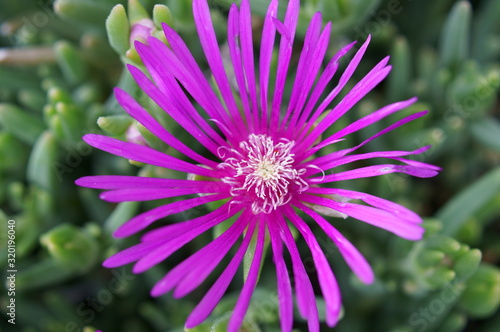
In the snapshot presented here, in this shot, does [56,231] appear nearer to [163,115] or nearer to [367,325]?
[163,115]

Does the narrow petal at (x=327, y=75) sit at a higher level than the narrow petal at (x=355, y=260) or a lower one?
higher

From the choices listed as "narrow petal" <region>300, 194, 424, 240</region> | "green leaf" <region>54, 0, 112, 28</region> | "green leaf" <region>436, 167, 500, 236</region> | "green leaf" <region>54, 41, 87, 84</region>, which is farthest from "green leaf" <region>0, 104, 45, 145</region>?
"green leaf" <region>436, 167, 500, 236</region>

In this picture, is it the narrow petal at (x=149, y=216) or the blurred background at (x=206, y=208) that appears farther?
the blurred background at (x=206, y=208)

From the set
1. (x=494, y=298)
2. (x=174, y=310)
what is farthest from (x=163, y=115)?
(x=494, y=298)

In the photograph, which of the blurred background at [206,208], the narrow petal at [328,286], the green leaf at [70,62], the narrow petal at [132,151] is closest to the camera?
the narrow petal at [328,286]

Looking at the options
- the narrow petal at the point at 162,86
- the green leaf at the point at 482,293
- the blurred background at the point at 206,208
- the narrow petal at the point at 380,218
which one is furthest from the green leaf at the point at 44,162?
the green leaf at the point at 482,293

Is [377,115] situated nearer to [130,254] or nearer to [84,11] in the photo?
[130,254]

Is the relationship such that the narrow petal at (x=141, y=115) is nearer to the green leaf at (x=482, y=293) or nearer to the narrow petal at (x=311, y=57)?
the narrow petal at (x=311, y=57)

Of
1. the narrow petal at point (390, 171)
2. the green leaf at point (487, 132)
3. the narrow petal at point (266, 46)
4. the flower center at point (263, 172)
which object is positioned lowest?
the narrow petal at point (390, 171)
